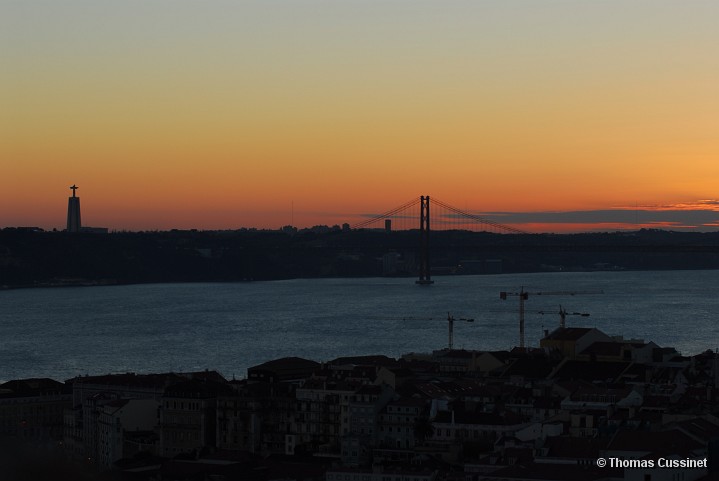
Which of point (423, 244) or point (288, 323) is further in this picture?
point (423, 244)

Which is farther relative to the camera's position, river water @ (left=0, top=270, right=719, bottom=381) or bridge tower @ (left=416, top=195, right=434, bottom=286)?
bridge tower @ (left=416, top=195, right=434, bottom=286)

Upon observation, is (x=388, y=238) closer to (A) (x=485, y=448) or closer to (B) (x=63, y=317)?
(B) (x=63, y=317)

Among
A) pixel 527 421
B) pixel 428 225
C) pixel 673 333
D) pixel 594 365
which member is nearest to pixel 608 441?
pixel 527 421

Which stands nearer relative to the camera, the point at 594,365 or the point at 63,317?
the point at 594,365

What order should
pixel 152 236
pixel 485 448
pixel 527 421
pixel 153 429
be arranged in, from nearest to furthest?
pixel 485 448 < pixel 527 421 < pixel 153 429 < pixel 152 236

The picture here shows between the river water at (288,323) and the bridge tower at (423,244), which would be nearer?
the river water at (288,323)

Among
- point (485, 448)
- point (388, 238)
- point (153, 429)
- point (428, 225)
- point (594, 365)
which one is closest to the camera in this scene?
point (485, 448)
